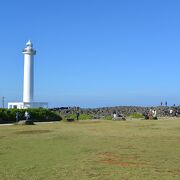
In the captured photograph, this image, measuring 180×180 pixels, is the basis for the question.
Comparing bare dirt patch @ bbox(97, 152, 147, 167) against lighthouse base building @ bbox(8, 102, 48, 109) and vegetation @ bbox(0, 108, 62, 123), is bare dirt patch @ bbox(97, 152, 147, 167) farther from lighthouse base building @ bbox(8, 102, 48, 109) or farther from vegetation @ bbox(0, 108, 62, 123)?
lighthouse base building @ bbox(8, 102, 48, 109)

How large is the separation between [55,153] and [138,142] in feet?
18.0

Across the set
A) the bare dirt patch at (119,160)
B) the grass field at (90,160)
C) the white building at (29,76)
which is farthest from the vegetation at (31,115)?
the bare dirt patch at (119,160)

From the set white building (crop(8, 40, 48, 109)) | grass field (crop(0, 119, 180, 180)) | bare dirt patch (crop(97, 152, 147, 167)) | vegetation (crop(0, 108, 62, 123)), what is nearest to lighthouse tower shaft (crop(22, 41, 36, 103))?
white building (crop(8, 40, 48, 109))

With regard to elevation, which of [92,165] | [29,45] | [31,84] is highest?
[29,45]

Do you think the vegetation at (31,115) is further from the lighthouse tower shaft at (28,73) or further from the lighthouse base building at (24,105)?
the lighthouse tower shaft at (28,73)

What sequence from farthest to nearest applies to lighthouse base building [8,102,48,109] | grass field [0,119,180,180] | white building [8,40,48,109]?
white building [8,40,48,109]
lighthouse base building [8,102,48,109]
grass field [0,119,180,180]

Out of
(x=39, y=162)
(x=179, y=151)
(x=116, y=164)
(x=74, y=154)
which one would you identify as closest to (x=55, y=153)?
(x=74, y=154)

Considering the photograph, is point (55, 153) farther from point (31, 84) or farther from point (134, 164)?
point (31, 84)

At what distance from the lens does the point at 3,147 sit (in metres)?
19.9

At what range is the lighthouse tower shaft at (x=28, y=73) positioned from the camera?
6331 cm

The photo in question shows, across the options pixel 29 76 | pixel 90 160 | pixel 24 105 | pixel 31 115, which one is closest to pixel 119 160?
pixel 90 160

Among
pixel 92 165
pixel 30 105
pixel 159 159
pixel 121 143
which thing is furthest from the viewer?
pixel 30 105

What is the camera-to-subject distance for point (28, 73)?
6359 centimetres

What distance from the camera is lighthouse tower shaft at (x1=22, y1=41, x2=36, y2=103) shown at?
6331 centimetres
